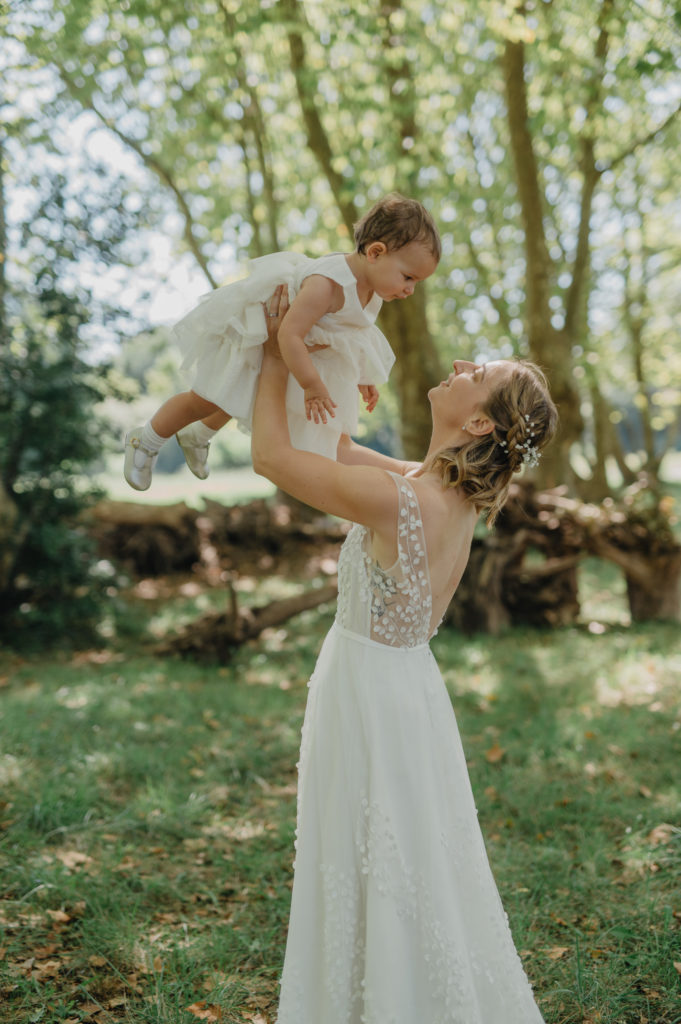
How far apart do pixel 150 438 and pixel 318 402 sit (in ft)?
2.59

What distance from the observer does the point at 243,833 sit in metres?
4.26

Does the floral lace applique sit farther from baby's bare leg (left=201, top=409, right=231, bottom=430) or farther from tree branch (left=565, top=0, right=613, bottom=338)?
tree branch (left=565, top=0, right=613, bottom=338)

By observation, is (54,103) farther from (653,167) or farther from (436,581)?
(653,167)

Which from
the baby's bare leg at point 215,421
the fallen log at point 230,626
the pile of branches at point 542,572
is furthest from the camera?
the pile of branches at point 542,572

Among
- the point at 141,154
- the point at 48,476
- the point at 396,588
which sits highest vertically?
the point at 141,154

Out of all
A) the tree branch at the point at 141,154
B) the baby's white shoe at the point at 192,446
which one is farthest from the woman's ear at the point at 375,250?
the tree branch at the point at 141,154

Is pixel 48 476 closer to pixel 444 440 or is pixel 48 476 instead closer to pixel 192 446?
pixel 192 446

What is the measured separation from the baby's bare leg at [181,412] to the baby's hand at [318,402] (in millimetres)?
500

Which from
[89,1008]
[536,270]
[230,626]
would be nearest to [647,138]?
[536,270]

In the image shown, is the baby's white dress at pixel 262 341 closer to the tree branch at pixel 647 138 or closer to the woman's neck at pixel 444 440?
the woman's neck at pixel 444 440

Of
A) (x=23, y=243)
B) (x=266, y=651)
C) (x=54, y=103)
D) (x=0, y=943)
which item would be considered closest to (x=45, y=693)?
(x=266, y=651)

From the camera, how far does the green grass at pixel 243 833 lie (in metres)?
2.99

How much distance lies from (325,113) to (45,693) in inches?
337

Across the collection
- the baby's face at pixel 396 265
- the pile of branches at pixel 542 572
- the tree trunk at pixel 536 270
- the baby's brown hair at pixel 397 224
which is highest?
the tree trunk at pixel 536 270
